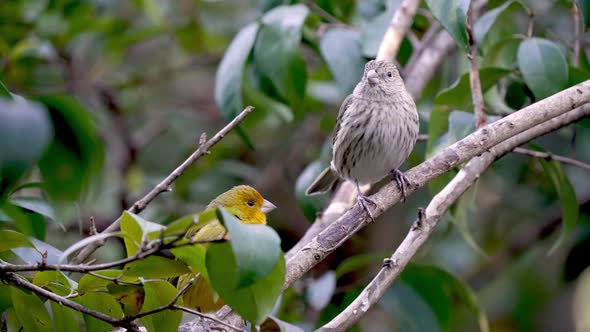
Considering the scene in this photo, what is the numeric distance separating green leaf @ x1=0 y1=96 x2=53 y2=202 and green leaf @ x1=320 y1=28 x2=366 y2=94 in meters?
1.93

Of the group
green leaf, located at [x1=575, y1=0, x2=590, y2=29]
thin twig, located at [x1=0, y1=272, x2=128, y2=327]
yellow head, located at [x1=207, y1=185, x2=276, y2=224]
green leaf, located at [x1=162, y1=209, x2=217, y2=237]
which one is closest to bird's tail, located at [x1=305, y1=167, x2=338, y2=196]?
yellow head, located at [x1=207, y1=185, x2=276, y2=224]

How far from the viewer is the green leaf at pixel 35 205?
2.95m

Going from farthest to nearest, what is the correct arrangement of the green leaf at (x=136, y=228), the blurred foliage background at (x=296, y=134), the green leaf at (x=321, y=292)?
1. the green leaf at (x=321, y=292)
2. the blurred foliage background at (x=296, y=134)
3. the green leaf at (x=136, y=228)

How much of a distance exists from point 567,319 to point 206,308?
3.65 meters

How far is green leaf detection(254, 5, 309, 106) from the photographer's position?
12.5ft

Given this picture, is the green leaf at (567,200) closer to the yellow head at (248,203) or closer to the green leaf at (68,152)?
the yellow head at (248,203)

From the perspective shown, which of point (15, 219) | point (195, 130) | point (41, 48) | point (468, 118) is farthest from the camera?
point (195, 130)

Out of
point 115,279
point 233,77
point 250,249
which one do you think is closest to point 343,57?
point 233,77

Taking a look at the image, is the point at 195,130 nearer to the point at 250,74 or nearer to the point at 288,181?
the point at 288,181

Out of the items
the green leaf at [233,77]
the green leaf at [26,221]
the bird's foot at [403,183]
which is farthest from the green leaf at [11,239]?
the green leaf at [233,77]

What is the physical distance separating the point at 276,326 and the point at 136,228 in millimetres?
621

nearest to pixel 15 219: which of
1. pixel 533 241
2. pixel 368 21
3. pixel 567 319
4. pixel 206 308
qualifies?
pixel 206 308

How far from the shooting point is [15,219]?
9.80 feet

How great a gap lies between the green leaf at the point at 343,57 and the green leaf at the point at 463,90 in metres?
0.65
